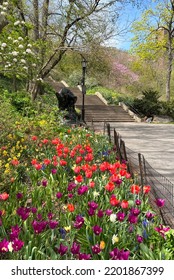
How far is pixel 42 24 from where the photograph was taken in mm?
18500

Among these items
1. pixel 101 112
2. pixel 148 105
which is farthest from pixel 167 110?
pixel 101 112

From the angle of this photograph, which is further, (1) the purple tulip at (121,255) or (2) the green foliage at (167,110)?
(2) the green foliage at (167,110)

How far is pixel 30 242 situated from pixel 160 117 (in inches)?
972

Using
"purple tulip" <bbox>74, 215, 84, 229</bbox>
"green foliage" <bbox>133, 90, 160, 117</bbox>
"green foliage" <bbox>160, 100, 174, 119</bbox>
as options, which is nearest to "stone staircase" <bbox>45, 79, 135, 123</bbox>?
"green foliage" <bbox>133, 90, 160, 117</bbox>

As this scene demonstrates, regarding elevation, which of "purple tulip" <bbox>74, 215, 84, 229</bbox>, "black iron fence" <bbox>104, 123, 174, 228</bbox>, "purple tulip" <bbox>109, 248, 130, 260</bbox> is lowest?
"black iron fence" <bbox>104, 123, 174, 228</bbox>

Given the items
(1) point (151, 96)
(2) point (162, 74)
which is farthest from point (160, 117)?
(2) point (162, 74)

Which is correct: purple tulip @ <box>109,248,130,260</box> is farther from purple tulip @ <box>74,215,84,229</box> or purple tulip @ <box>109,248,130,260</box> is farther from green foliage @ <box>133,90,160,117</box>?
green foliage @ <box>133,90,160,117</box>

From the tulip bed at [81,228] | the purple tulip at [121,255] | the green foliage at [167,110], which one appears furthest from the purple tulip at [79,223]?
the green foliage at [167,110]

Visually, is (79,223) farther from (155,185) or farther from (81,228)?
(155,185)

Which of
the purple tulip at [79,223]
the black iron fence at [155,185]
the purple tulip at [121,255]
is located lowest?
the black iron fence at [155,185]

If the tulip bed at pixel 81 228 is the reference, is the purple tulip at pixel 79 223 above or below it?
above

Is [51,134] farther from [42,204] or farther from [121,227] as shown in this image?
[121,227]

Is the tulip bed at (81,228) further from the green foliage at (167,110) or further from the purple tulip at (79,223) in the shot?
the green foliage at (167,110)

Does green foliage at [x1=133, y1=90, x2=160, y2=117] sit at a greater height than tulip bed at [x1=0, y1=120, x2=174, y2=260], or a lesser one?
greater
